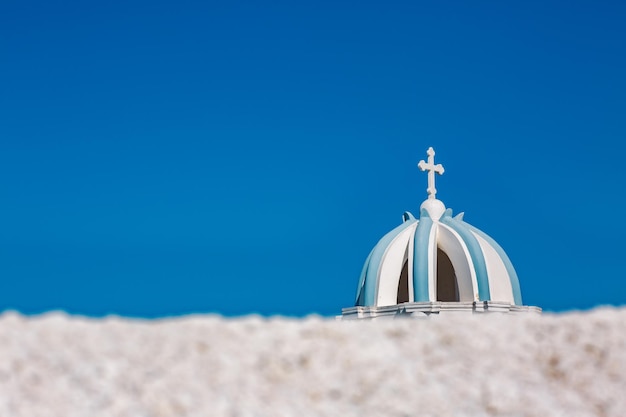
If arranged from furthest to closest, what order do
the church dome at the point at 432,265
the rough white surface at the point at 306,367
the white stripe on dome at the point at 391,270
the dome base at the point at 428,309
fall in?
the white stripe on dome at the point at 391,270 → the church dome at the point at 432,265 → the dome base at the point at 428,309 → the rough white surface at the point at 306,367

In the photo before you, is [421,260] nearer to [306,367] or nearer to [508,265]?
[508,265]

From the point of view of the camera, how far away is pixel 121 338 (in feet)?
13.2

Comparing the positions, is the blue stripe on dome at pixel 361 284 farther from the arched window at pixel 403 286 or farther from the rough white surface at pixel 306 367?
the rough white surface at pixel 306 367

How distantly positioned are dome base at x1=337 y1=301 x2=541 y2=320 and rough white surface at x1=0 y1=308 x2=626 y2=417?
24.9 ft

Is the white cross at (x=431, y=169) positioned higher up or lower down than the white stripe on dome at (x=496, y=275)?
higher up

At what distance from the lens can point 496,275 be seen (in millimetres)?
12930

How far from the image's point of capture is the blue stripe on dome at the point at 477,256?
1253 centimetres

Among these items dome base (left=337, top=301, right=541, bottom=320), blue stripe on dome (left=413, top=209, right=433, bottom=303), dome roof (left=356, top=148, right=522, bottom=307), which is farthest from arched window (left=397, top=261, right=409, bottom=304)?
dome base (left=337, top=301, right=541, bottom=320)

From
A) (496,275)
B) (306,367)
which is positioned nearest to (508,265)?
(496,275)

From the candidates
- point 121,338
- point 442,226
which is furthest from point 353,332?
point 442,226

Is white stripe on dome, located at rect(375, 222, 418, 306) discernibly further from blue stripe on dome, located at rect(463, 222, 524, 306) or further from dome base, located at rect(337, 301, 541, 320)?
blue stripe on dome, located at rect(463, 222, 524, 306)

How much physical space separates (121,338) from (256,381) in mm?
765

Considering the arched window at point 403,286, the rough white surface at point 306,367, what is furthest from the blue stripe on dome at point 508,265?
the rough white surface at point 306,367

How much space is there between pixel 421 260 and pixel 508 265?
5.81ft
